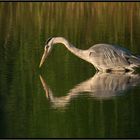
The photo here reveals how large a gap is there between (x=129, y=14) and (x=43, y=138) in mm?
12474

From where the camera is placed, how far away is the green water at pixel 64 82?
Result: 11.0 meters

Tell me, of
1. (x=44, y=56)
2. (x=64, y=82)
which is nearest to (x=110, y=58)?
(x=44, y=56)

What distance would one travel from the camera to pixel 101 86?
13.6 m

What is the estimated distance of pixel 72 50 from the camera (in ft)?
52.2

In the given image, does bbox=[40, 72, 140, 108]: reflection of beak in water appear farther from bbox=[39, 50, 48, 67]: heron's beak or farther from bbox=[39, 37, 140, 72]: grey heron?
bbox=[39, 50, 48, 67]: heron's beak

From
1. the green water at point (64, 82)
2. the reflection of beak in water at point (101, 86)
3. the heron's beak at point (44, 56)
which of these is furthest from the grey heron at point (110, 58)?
the reflection of beak in water at point (101, 86)

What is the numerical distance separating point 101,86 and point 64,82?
59 cm

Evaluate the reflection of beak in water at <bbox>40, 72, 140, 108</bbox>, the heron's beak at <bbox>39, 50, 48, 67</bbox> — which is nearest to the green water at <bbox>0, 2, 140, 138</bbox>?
the reflection of beak in water at <bbox>40, 72, 140, 108</bbox>

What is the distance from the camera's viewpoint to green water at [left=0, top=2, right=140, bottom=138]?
11.0 meters

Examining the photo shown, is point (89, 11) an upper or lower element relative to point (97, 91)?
upper

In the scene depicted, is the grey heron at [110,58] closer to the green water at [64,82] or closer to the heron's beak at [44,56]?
the heron's beak at [44,56]

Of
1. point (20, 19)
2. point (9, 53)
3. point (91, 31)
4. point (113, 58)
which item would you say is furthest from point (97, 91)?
point (20, 19)

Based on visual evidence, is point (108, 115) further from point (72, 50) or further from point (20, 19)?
point (20, 19)

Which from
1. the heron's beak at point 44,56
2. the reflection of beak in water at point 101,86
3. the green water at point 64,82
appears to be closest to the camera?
the green water at point 64,82
